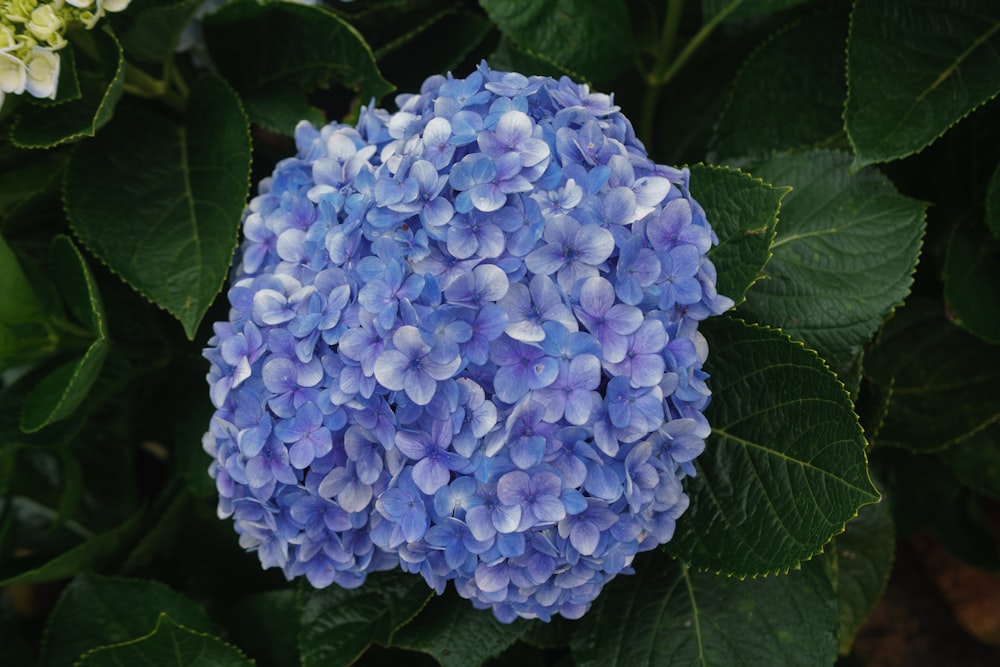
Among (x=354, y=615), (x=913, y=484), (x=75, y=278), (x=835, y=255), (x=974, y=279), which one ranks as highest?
(x=835, y=255)

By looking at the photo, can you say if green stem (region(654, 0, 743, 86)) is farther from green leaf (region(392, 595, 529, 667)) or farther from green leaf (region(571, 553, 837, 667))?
green leaf (region(392, 595, 529, 667))

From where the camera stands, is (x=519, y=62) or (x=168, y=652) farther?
(x=519, y=62)

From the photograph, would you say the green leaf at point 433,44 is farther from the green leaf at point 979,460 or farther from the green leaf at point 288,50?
the green leaf at point 979,460

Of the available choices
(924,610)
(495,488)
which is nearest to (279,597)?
(495,488)

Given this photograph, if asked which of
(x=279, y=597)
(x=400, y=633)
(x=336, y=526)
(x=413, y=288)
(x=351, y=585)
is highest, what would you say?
(x=413, y=288)

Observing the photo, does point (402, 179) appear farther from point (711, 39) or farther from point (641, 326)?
point (711, 39)

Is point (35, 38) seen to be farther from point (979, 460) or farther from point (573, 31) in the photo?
point (979, 460)

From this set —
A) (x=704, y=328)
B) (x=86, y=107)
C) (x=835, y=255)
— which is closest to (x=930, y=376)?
(x=835, y=255)

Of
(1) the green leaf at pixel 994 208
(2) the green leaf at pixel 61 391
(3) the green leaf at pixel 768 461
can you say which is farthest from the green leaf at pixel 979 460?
(2) the green leaf at pixel 61 391
